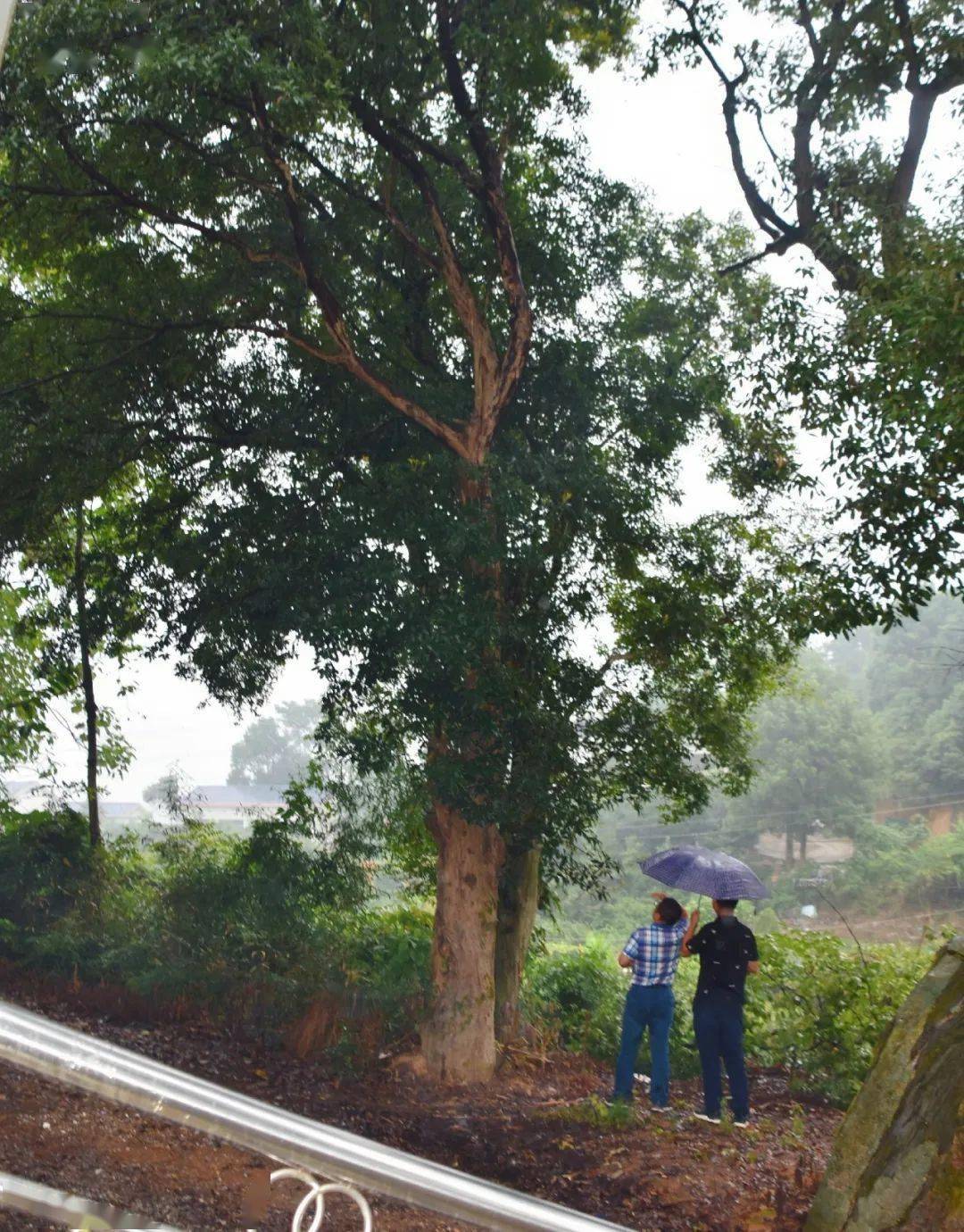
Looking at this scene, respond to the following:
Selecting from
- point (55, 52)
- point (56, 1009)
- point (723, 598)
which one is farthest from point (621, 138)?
point (56, 1009)

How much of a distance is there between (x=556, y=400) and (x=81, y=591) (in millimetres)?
2957

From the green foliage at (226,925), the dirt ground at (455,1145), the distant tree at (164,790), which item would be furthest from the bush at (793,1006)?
the distant tree at (164,790)

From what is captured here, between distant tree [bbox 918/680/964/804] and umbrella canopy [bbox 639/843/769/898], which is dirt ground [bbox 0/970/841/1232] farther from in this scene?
distant tree [bbox 918/680/964/804]

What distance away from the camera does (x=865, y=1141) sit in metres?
3.43

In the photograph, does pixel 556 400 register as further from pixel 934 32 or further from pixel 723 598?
pixel 934 32

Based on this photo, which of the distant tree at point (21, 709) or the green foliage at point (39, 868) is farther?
the distant tree at point (21, 709)

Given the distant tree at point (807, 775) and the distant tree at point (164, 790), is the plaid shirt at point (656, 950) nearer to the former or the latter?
the distant tree at point (164, 790)

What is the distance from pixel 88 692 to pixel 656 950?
181 inches

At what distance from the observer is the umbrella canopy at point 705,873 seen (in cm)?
477

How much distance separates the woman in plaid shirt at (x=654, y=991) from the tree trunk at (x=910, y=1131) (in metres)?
1.15

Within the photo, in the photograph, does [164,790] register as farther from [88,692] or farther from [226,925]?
[226,925]

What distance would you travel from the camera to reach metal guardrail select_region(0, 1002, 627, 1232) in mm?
801

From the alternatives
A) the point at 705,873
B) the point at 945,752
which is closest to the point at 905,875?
the point at 945,752

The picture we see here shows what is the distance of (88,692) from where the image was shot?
A: 781cm
